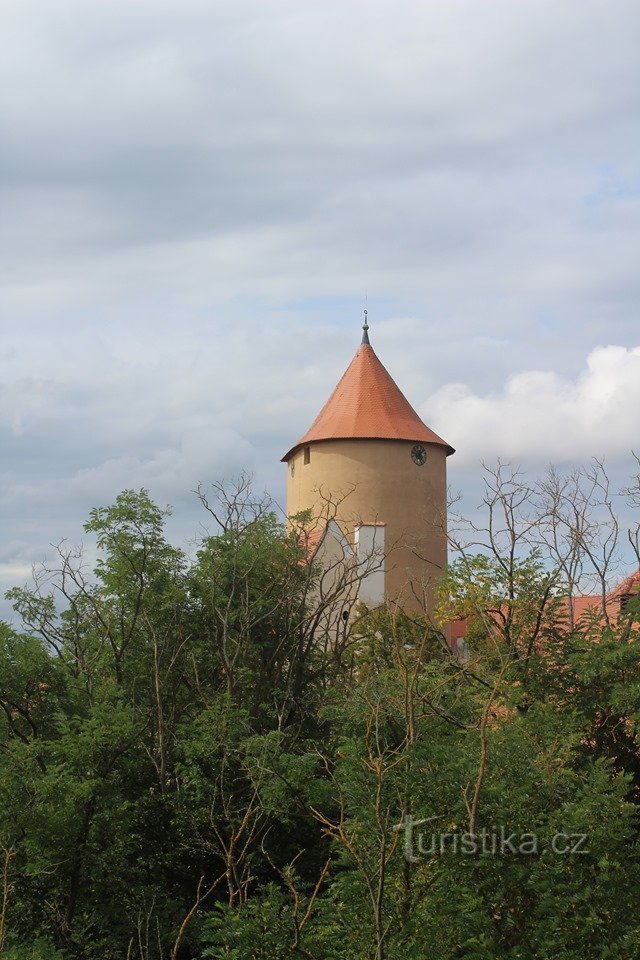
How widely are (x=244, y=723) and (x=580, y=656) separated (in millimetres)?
4414

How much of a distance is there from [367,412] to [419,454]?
6.66 ft

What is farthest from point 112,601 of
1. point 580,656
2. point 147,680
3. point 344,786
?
point 344,786

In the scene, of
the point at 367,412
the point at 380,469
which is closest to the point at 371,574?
the point at 380,469

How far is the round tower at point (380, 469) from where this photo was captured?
36469 millimetres

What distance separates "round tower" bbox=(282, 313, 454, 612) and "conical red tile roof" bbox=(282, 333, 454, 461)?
0.03 meters

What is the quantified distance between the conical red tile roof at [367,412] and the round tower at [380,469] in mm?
29

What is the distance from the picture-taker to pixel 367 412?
38.7m
